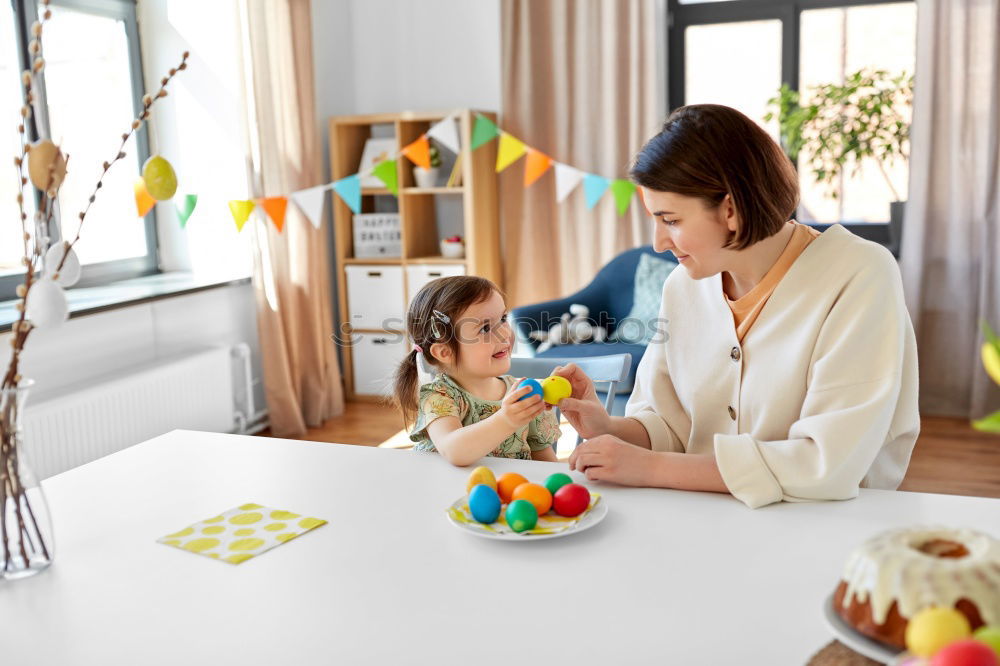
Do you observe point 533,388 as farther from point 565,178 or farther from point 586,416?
point 565,178

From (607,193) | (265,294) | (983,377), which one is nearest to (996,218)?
(983,377)

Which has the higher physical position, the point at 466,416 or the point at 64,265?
the point at 64,265

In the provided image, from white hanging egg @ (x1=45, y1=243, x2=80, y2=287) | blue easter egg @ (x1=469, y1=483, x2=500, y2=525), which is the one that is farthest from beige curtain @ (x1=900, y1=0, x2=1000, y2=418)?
white hanging egg @ (x1=45, y1=243, x2=80, y2=287)

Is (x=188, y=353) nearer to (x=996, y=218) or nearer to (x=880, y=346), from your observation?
(x=880, y=346)

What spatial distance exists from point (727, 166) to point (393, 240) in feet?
11.4

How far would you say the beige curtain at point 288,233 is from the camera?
408 cm

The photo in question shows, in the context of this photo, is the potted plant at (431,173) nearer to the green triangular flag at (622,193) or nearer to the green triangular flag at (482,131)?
the green triangular flag at (482,131)

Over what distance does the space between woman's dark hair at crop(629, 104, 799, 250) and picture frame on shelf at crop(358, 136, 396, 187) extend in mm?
3390

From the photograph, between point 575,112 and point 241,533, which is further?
point 575,112

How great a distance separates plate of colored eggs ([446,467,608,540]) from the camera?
117 cm

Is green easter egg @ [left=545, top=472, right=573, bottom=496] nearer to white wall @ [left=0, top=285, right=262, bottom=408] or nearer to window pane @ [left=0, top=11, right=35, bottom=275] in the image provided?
white wall @ [left=0, top=285, right=262, bottom=408]

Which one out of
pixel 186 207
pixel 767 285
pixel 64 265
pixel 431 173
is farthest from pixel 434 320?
pixel 431 173

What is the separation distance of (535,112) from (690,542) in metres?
3.76

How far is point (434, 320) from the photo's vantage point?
1.77 meters
